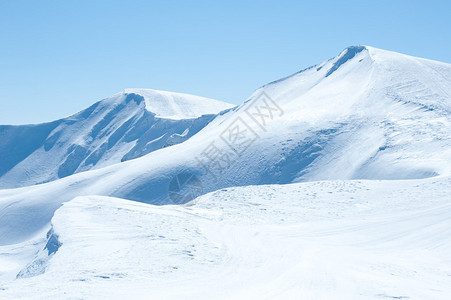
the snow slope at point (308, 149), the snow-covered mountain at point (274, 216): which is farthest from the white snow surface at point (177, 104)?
the snow-covered mountain at point (274, 216)

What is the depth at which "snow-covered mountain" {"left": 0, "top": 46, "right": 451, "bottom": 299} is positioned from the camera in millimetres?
9828

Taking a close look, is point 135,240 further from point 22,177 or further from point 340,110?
point 22,177

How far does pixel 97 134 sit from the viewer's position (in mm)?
110250

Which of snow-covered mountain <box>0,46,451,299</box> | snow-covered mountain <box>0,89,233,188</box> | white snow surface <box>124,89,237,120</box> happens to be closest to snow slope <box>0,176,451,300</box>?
snow-covered mountain <box>0,46,451,299</box>

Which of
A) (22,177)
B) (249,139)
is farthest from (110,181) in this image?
(22,177)

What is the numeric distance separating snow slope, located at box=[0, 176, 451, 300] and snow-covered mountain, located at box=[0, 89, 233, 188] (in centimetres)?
7045

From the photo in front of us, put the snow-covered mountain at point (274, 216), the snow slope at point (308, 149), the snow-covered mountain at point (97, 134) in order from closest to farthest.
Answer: the snow-covered mountain at point (274, 216), the snow slope at point (308, 149), the snow-covered mountain at point (97, 134)

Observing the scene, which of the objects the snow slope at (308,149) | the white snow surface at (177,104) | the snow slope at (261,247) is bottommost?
the white snow surface at (177,104)

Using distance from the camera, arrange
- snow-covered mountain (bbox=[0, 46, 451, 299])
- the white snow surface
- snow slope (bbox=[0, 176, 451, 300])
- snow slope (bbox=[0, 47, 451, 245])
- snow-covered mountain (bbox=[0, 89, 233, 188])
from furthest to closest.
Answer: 1. the white snow surface
2. snow-covered mountain (bbox=[0, 89, 233, 188])
3. snow slope (bbox=[0, 47, 451, 245])
4. snow-covered mountain (bbox=[0, 46, 451, 299])
5. snow slope (bbox=[0, 176, 451, 300])

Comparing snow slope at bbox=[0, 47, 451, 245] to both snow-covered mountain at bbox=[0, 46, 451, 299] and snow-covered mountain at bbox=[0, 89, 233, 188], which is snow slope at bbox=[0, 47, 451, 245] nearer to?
snow-covered mountain at bbox=[0, 46, 451, 299]

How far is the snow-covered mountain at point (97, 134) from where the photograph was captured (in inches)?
3858

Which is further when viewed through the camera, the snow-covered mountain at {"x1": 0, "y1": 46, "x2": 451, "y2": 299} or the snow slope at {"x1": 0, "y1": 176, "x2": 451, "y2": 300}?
the snow-covered mountain at {"x1": 0, "y1": 46, "x2": 451, "y2": 299}

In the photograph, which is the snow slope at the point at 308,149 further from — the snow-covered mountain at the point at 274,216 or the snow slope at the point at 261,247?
the snow slope at the point at 261,247

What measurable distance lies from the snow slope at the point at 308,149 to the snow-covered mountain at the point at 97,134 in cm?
3778
